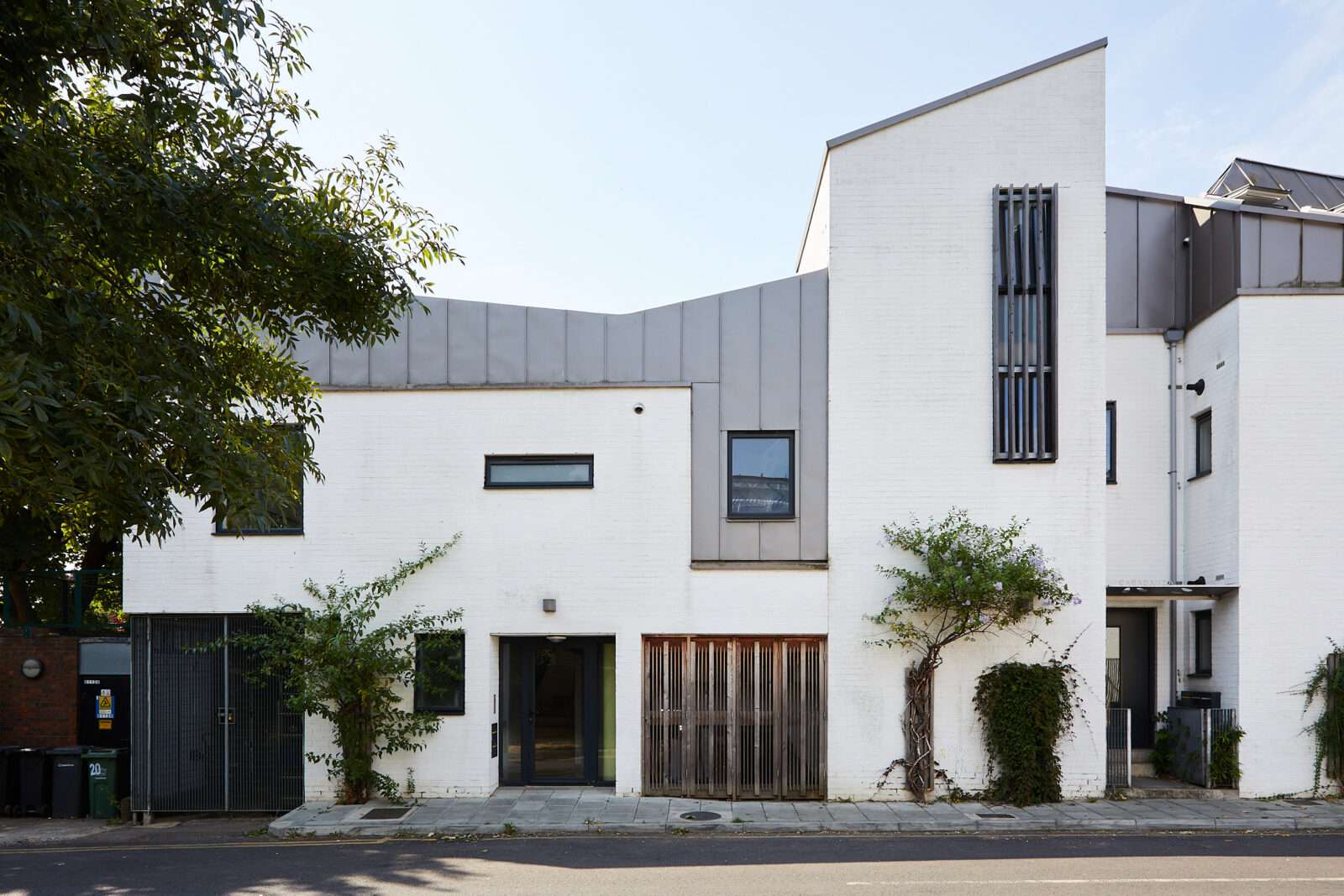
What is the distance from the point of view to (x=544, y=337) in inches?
608

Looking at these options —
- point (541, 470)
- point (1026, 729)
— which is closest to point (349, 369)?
point (541, 470)

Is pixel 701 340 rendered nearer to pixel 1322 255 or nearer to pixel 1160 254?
pixel 1160 254

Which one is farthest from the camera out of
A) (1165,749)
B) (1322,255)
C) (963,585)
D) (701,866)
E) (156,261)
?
(1165,749)

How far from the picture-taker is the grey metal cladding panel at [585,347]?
50.5ft

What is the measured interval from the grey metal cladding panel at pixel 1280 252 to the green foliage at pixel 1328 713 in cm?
474

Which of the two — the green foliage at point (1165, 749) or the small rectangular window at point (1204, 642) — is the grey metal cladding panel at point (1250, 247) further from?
the green foliage at point (1165, 749)

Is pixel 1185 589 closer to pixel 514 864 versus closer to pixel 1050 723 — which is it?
pixel 1050 723

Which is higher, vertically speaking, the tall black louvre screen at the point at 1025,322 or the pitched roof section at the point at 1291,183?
the pitched roof section at the point at 1291,183

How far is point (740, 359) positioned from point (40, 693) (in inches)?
427

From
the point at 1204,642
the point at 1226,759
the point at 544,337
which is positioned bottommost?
the point at 1226,759

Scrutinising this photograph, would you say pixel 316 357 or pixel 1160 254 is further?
pixel 1160 254

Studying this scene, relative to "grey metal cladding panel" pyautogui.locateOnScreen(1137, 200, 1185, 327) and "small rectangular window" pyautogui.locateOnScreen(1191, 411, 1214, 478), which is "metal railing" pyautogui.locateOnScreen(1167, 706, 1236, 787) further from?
"grey metal cladding panel" pyautogui.locateOnScreen(1137, 200, 1185, 327)

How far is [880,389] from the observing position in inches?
600

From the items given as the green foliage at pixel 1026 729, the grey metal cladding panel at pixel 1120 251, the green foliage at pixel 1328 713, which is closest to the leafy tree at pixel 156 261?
the green foliage at pixel 1026 729
